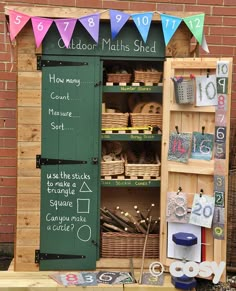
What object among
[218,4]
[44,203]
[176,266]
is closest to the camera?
[176,266]

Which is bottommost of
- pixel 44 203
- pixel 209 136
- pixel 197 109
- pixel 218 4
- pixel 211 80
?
pixel 44 203

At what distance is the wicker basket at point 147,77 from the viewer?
13.2ft

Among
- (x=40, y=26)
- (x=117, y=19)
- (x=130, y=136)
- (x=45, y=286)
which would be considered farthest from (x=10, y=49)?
(x=45, y=286)

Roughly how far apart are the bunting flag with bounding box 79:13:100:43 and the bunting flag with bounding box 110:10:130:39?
128 mm

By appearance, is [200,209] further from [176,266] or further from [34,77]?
[34,77]

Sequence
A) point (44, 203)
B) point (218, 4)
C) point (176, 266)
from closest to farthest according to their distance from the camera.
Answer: point (176, 266), point (44, 203), point (218, 4)

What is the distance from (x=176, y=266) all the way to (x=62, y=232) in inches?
42.0

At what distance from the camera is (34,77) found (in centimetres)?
385

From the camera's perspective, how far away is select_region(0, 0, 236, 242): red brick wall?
14.9 ft

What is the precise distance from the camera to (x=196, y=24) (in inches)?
149

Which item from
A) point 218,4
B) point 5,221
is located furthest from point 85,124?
point 218,4

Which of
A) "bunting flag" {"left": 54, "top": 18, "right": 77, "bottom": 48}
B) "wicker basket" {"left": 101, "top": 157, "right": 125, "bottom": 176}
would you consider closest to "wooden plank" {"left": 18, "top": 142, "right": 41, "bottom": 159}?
"wicker basket" {"left": 101, "top": 157, "right": 125, "bottom": 176}

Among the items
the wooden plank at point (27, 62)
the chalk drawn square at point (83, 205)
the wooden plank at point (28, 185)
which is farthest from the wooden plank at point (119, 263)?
the wooden plank at point (27, 62)

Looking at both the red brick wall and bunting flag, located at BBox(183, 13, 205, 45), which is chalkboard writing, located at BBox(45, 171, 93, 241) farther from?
bunting flag, located at BBox(183, 13, 205, 45)
